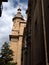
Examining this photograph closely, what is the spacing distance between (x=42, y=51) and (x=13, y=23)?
29175 mm

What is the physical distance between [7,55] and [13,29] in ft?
36.2

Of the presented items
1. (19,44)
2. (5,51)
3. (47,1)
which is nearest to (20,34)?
(19,44)

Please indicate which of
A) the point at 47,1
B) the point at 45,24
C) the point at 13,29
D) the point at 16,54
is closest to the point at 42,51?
the point at 45,24

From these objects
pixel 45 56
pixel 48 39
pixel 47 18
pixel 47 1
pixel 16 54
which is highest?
pixel 47 1

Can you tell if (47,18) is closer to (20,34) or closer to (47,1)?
(47,1)

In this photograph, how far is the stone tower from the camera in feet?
129

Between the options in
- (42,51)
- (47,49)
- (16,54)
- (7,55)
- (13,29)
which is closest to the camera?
(47,49)

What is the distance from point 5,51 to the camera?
32.4 metres

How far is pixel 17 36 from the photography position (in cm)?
4138

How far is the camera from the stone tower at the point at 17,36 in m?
39.4

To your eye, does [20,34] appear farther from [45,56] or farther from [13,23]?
[45,56]

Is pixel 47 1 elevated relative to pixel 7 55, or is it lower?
elevated

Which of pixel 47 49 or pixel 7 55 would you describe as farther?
pixel 7 55

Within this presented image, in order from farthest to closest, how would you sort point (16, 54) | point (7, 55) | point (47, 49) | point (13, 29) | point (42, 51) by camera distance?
point (13, 29) → point (16, 54) → point (7, 55) → point (42, 51) → point (47, 49)
